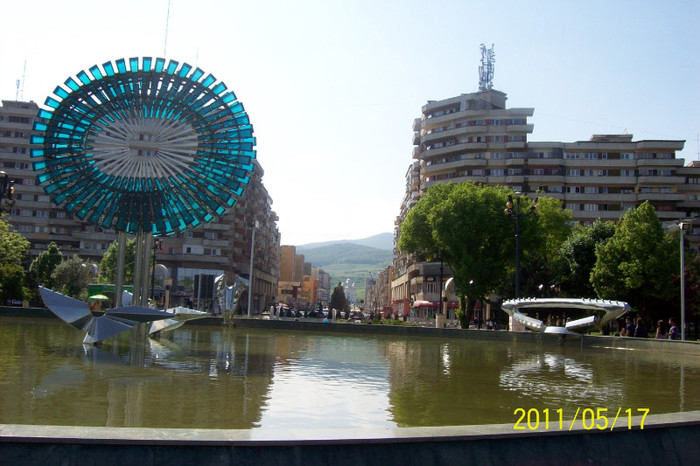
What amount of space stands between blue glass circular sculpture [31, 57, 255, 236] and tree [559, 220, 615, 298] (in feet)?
120

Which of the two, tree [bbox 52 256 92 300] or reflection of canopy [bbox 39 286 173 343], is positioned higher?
tree [bbox 52 256 92 300]

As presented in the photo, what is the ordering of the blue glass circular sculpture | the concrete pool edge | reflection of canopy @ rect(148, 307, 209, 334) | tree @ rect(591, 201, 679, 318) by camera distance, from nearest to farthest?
1. the concrete pool edge
2. reflection of canopy @ rect(148, 307, 209, 334)
3. the blue glass circular sculpture
4. tree @ rect(591, 201, 679, 318)

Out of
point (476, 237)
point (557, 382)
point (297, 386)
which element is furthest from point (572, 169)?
point (297, 386)

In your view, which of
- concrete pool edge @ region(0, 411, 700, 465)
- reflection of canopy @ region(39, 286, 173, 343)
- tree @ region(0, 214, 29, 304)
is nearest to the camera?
concrete pool edge @ region(0, 411, 700, 465)

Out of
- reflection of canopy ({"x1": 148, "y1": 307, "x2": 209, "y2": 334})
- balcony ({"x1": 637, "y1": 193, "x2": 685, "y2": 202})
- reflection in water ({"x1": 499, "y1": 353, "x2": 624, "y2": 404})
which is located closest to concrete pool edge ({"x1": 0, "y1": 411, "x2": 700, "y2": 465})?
reflection in water ({"x1": 499, "y1": 353, "x2": 624, "y2": 404})

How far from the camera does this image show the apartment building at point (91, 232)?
8125cm

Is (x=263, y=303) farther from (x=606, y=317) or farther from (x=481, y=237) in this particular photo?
(x=606, y=317)

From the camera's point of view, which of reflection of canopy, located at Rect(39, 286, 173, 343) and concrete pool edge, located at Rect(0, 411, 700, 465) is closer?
concrete pool edge, located at Rect(0, 411, 700, 465)

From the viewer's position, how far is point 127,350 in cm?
1950

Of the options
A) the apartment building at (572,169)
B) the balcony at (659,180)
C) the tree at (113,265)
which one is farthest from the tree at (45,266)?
the balcony at (659,180)

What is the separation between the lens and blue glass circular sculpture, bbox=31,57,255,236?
24.0 metres

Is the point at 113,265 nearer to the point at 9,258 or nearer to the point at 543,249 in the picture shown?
the point at 9,258

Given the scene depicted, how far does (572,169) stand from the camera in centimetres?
8631

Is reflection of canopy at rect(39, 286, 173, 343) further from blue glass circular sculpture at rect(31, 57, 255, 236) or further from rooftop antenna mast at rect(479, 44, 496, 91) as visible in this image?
rooftop antenna mast at rect(479, 44, 496, 91)
